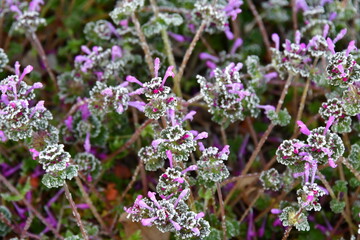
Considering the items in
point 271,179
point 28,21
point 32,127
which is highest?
point 28,21

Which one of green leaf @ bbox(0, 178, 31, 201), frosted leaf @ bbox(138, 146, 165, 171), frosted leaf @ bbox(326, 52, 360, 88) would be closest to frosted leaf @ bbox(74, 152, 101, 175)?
green leaf @ bbox(0, 178, 31, 201)

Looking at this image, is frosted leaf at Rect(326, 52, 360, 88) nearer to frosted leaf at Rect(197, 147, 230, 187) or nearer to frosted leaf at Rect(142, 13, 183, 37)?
frosted leaf at Rect(197, 147, 230, 187)

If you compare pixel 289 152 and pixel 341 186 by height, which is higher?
pixel 289 152

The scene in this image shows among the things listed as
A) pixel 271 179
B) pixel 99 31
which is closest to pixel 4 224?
pixel 99 31

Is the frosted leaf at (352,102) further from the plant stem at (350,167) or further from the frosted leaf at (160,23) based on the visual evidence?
the frosted leaf at (160,23)

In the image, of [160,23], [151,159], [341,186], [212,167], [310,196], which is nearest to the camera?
[310,196]

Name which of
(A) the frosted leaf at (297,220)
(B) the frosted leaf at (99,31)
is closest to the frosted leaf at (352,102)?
(A) the frosted leaf at (297,220)

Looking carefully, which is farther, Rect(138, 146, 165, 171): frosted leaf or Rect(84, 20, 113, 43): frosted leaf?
Rect(84, 20, 113, 43): frosted leaf

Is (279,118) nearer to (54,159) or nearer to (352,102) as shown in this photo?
(352,102)

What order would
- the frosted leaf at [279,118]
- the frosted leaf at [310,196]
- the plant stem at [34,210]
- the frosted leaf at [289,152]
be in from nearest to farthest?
1. the frosted leaf at [310,196]
2. the frosted leaf at [289,152]
3. the frosted leaf at [279,118]
4. the plant stem at [34,210]

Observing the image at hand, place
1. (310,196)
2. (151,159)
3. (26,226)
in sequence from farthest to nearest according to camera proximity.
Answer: (26,226)
(151,159)
(310,196)

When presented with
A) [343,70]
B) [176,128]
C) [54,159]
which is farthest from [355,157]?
[54,159]

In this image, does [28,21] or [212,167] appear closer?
[212,167]

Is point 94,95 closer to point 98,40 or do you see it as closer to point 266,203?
point 98,40
